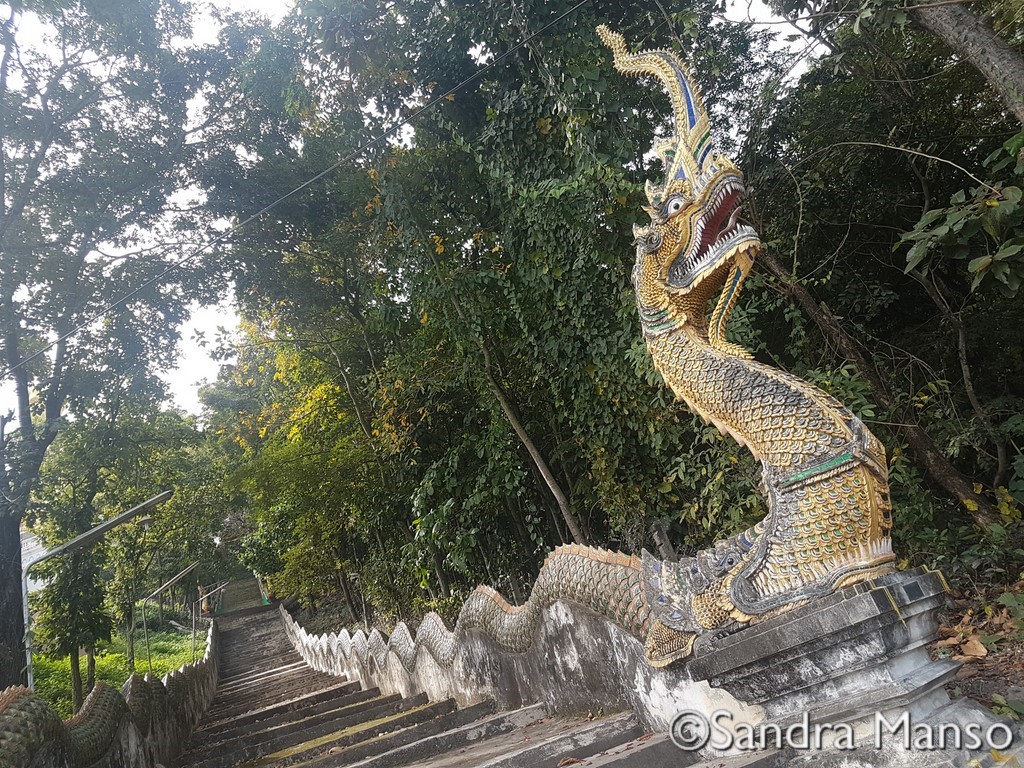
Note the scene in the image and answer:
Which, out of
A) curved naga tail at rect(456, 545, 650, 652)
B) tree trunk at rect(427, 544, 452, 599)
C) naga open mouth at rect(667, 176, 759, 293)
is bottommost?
curved naga tail at rect(456, 545, 650, 652)

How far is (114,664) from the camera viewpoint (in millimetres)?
17531

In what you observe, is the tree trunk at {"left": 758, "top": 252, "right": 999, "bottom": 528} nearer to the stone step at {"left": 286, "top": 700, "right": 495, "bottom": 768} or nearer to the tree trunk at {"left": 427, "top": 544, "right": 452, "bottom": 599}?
the stone step at {"left": 286, "top": 700, "right": 495, "bottom": 768}

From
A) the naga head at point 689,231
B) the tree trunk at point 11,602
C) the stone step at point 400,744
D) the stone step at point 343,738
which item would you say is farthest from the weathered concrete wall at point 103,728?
the naga head at point 689,231

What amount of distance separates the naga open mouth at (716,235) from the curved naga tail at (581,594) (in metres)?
1.30

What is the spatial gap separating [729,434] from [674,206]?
36.9 inches

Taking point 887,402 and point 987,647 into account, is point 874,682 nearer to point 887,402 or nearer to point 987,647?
point 987,647

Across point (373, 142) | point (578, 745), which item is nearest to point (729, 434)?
point (578, 745)

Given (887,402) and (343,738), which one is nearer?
(887,402)

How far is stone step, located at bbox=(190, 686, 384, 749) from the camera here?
6965mm

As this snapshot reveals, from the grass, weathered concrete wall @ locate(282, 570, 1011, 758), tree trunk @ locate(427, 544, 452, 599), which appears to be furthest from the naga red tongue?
the grass

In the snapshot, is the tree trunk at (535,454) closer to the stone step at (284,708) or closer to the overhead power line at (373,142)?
the overhead power line at (373,142)

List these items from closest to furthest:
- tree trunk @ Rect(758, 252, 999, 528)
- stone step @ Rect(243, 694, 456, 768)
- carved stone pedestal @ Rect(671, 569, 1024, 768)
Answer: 1. carved stone pedestal @ Rect(671, 569, 1024, 768)
2. tree trunk @ Rect(758, 252, 999, 528)
3. stone step @ Rect(243, 694, 456, 768)

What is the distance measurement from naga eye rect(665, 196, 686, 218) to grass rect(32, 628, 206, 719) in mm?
9164

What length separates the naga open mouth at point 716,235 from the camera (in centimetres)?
259
